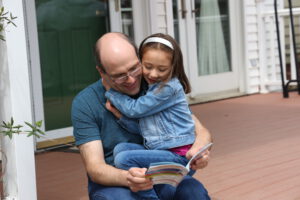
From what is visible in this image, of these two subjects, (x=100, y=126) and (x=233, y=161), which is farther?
(x=233, y=161)

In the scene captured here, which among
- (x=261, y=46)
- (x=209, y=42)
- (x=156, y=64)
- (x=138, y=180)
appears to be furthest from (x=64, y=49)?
(x=261, y=46)

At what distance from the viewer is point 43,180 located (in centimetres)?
404

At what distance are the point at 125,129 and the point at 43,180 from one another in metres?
1.89

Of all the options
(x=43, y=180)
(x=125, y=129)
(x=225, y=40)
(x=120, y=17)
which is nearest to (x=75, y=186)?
(x=43, y=180)

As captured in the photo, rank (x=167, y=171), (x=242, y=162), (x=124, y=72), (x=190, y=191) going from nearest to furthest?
(x=167, y=171) < (x=124, y=72) < (x=190, y=191) < (x=242, y=162)

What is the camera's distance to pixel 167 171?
199cm

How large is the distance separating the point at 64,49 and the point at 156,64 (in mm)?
3331

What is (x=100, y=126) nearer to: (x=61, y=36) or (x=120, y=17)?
(x=61, y=36)

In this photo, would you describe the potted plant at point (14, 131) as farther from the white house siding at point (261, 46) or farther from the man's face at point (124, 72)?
the white house siding at point (261, 46)

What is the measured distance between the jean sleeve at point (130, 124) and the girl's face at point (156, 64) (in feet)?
0.57

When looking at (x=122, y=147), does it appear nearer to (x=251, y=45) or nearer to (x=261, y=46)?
(x=251, y=45)

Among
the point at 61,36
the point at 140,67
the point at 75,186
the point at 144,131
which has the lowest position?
the point at 75,186

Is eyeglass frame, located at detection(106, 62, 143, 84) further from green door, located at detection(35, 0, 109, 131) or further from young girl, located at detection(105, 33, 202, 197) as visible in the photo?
green door, located at detection(35, 0, 109, 131)

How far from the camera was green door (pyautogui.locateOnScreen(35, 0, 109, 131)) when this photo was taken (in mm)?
5273
